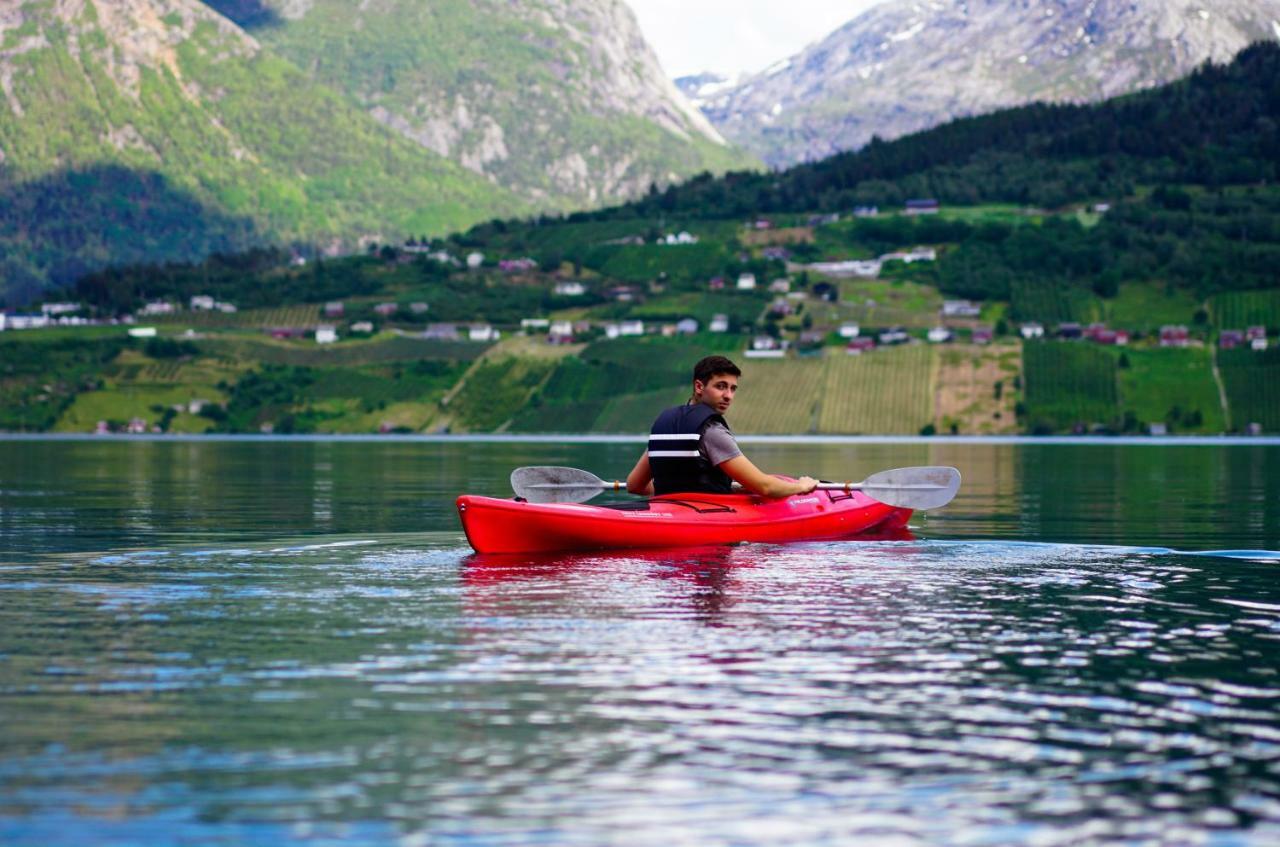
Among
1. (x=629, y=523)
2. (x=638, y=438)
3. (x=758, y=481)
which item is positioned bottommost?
(x=629, y=523)

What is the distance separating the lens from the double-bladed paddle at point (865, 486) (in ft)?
99.6

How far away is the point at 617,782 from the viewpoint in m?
11.8

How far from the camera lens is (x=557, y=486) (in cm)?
3067

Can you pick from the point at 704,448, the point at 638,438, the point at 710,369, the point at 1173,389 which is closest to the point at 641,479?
the point at 704,448

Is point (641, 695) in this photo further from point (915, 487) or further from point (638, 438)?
point (638, 438)

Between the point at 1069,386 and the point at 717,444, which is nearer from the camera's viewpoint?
the point at 717,444

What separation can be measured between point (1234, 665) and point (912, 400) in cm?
16770

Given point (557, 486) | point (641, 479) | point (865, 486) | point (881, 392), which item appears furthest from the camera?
A: point (881, 392)

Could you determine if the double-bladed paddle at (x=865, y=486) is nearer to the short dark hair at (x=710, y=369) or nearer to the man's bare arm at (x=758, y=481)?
the man's bare arm at (x=758, y=481)

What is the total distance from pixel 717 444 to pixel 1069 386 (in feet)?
506

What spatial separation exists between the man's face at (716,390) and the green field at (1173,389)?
145079 mm

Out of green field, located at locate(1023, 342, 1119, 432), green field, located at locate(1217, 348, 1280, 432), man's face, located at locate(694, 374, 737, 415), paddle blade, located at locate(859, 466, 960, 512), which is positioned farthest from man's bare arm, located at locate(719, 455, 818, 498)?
green field, located at locate(1023, 342, 1119, 432)

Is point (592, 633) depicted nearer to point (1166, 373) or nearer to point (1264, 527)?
point (1264, 527)

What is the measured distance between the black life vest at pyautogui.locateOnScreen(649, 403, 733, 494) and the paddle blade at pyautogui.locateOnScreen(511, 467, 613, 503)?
7.19 feet
